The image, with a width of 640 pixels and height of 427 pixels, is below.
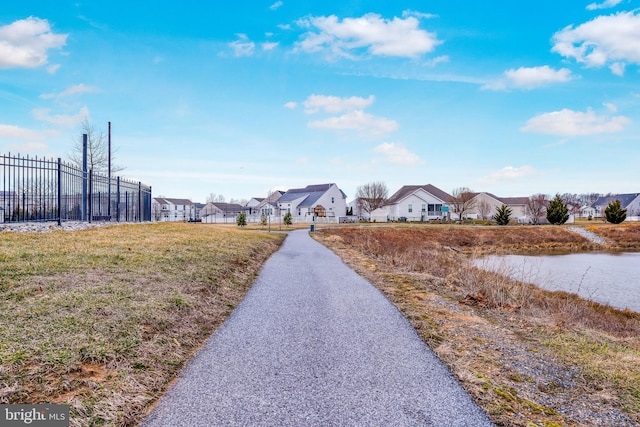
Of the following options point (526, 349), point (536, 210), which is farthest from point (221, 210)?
point (526, 349)

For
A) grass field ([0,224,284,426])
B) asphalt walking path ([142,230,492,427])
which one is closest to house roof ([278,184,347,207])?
grass field ([0,224,284,426])

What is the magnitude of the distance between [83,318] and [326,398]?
363 cm

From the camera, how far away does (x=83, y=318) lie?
5.18m

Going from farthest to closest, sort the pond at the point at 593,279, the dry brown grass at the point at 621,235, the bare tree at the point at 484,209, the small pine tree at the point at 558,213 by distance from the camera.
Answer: the bare tree at the point at 484,209 < the small pine tree at the point at 558,213 < the dry brown grass at the point at 621,235 < the pond at the point at 593,279

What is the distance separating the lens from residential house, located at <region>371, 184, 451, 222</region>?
222 feet

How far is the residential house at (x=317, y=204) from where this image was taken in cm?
7027

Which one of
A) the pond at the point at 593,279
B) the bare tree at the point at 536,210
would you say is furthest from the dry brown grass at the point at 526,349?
the bare tree at the point at 536,210

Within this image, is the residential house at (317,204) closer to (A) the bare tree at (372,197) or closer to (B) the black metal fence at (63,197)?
(A) the bare tree at (372,197)

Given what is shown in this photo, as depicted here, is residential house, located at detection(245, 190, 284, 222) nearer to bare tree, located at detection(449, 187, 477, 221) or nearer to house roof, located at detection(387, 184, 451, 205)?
house roof, located at detection(387, 184, 451, 205)

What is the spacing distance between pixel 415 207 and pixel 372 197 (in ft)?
36.2

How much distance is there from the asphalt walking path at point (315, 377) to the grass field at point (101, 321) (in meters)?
0.38

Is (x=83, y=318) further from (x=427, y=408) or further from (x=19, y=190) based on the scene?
(x=19, y=190)

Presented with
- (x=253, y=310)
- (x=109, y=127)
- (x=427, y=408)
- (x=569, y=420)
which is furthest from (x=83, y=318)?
(x=109, y=127)

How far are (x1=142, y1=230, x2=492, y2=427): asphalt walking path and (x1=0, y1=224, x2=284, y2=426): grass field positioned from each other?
1.25 ft
